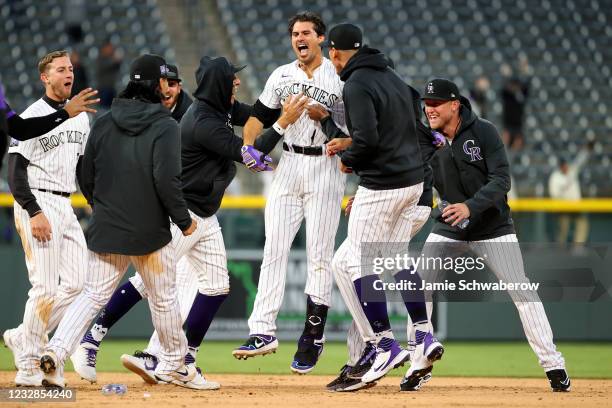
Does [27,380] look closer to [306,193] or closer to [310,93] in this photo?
Answer: [306,193]

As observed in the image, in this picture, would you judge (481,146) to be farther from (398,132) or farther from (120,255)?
(120,255)

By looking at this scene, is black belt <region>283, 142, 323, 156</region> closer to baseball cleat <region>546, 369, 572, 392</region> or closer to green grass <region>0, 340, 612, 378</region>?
baseball cleat <region>546, 369, 572, 392</region>

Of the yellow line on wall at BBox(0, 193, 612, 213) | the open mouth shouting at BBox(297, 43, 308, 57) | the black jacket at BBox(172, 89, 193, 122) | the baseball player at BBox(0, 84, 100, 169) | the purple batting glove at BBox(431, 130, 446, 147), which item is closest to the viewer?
the baseball player at BBox(0, 84, 100, 169)

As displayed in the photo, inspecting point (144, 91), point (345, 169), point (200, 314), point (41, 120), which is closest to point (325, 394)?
point (200, 314)

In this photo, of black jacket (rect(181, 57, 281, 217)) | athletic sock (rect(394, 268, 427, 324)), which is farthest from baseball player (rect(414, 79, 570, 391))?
black jacket (rect(181, 57, 281, 217))

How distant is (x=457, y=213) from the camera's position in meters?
6.60

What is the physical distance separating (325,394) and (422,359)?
675 mm

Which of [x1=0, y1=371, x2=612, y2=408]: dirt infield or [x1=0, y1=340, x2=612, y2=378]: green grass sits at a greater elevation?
[x1=0, y1=371, x2=612, y2=408]: dirt infield

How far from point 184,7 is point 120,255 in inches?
547

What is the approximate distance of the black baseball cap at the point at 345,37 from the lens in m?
6.58

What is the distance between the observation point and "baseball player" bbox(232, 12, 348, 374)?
22.6 ft

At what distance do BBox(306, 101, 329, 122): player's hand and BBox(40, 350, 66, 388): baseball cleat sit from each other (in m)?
2.24

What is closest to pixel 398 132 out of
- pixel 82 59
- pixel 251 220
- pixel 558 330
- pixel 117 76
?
pixel 251 220

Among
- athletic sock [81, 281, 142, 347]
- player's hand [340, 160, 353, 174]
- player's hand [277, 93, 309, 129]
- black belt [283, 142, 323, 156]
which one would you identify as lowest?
athletic sock [81, 281, 142, 347]
